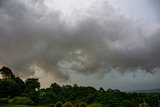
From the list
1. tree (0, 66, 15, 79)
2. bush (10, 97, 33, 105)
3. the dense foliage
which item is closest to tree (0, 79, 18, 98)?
the dense foliage

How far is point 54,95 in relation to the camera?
11350 cm

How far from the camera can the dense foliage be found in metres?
102

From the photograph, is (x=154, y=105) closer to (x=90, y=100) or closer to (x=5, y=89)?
(x=90, y=100)

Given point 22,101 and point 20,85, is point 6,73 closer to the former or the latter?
point 20,85

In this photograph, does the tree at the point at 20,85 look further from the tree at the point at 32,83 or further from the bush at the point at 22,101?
the bush at the point at 22,101

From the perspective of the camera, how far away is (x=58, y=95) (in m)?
115

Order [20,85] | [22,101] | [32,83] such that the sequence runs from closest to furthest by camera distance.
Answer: [22,101] → [20,85] → [32,83]

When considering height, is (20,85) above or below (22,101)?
above

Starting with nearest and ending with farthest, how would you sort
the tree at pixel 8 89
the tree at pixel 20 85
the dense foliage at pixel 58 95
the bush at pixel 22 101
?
the bush at pixel 22 101
the dense foliage at pixel 58 95
the tree at pixel 8 89
the tree at pixel 20 85

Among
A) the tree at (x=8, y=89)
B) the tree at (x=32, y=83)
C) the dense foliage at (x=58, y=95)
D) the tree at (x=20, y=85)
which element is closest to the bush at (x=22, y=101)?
the dense foliage at (x=58, y=95)

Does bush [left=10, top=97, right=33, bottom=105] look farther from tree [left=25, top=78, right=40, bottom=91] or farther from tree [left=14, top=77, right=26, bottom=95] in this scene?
tree [left=25, top=78, right=40, bottom=91]

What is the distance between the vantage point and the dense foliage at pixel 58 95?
102 metres

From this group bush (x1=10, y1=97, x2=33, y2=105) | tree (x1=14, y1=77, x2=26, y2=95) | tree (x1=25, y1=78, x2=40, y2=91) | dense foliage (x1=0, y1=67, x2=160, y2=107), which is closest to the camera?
bush (x1=10, y1=97, x2=33, y2=105)

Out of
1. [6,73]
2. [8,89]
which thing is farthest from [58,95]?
[6,73]
